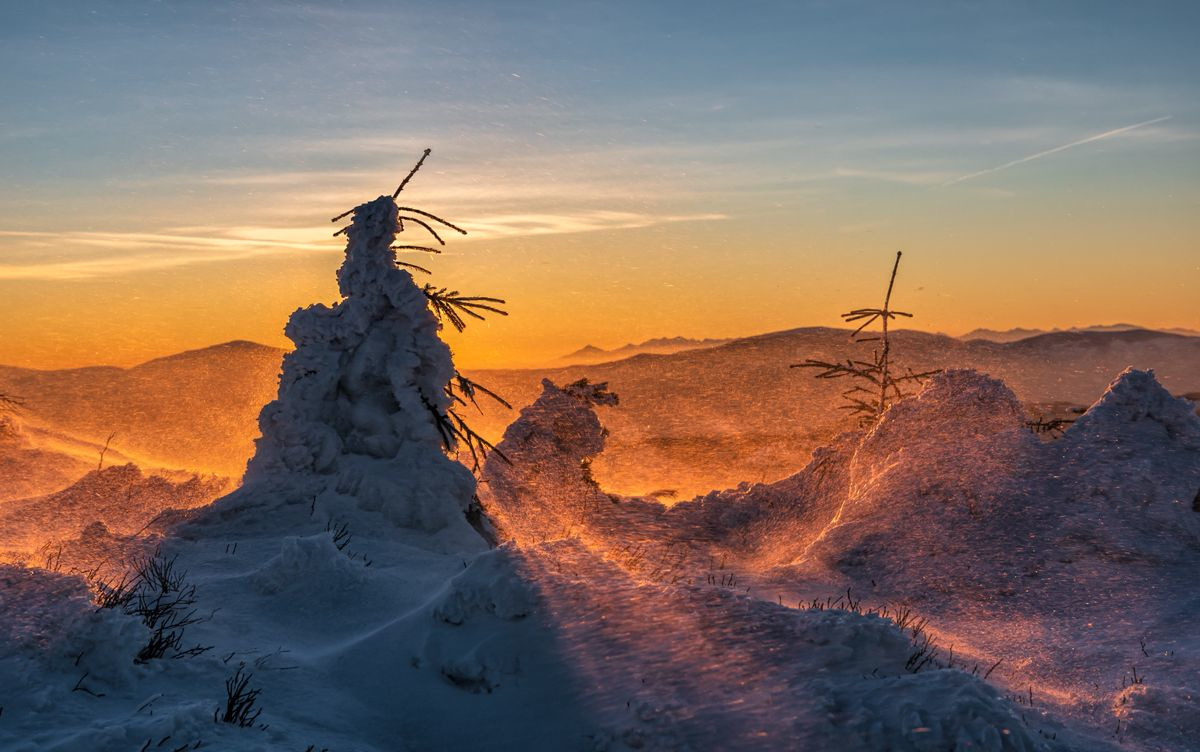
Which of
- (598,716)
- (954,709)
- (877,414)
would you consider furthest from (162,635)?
(877,414)

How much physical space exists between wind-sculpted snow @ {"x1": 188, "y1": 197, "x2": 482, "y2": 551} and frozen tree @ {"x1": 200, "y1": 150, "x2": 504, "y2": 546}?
0.04 feet

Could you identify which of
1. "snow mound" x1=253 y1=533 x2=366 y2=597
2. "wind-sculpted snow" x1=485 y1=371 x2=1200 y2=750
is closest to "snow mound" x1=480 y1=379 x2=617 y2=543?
"wind-sculpted snow" x1=485 y1=371 x2=1200 y2=750

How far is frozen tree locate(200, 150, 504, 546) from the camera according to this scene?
10242mm

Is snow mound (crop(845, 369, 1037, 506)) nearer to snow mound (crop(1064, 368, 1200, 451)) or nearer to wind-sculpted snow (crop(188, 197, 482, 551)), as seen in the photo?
snow mound (crop(1064, 368, 1200, 451))

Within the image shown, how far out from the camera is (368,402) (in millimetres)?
10688

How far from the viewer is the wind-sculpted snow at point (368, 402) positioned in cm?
1012

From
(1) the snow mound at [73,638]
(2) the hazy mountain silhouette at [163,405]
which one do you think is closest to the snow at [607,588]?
(1) the snow mound at [73,638]

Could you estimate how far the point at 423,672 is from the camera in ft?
18.4

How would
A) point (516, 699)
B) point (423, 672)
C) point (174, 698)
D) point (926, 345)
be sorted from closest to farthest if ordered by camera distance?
point (174, 698), point (516, 699), point (423, 672), point (926, 345)

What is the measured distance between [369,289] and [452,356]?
1.21 meters

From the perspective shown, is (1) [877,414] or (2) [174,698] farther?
(1) [877,414]

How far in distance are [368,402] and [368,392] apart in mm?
125

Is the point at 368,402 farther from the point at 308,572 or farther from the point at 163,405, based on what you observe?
the point at 163,405

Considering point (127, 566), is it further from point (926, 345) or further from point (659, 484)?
point (926, 345)
